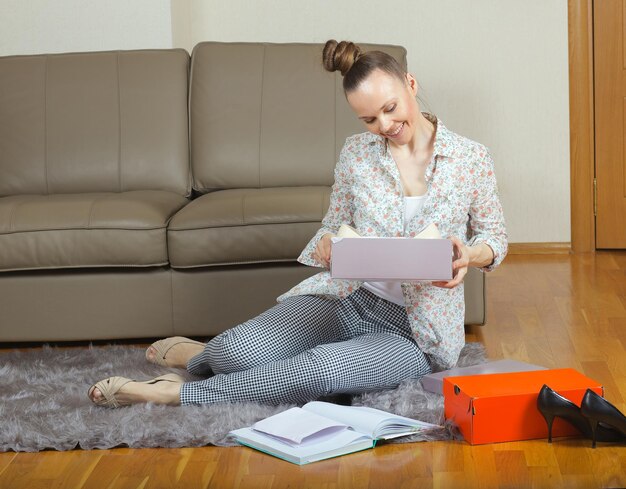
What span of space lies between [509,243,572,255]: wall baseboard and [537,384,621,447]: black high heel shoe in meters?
2.43

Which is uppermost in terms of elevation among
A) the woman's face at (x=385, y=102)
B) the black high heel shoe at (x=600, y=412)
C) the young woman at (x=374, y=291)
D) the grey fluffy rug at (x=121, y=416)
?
the woman's face at (x=385, y=102)

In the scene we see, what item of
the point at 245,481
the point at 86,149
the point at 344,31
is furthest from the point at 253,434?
the point at 344,31

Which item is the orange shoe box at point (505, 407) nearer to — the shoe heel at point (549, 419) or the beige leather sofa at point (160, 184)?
the shoe heel at point (549, 419)

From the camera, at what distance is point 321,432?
6.66 ft

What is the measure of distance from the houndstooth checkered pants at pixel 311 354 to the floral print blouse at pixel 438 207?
83mm

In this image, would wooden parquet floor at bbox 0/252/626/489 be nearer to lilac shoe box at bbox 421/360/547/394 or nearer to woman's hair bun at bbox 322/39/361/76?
lilac shoe box at bbox 421/360/547/394

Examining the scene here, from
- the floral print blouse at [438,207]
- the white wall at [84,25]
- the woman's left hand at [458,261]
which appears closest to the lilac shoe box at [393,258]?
the woman's left hand at [458,261]

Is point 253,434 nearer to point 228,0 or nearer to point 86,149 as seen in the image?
point 86,149

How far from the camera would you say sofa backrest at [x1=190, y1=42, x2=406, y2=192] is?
11.3 feet

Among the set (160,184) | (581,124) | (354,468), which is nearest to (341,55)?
(354,468)

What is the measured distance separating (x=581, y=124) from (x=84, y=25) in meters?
2.16

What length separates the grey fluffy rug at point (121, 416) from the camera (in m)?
2.08

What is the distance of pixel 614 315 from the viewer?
3141 mm

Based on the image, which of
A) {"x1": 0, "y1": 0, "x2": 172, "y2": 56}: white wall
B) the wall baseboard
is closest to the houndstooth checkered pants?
{"x1": 0, "y1": 0, "x2": 172, "y2": 56}: white wall
